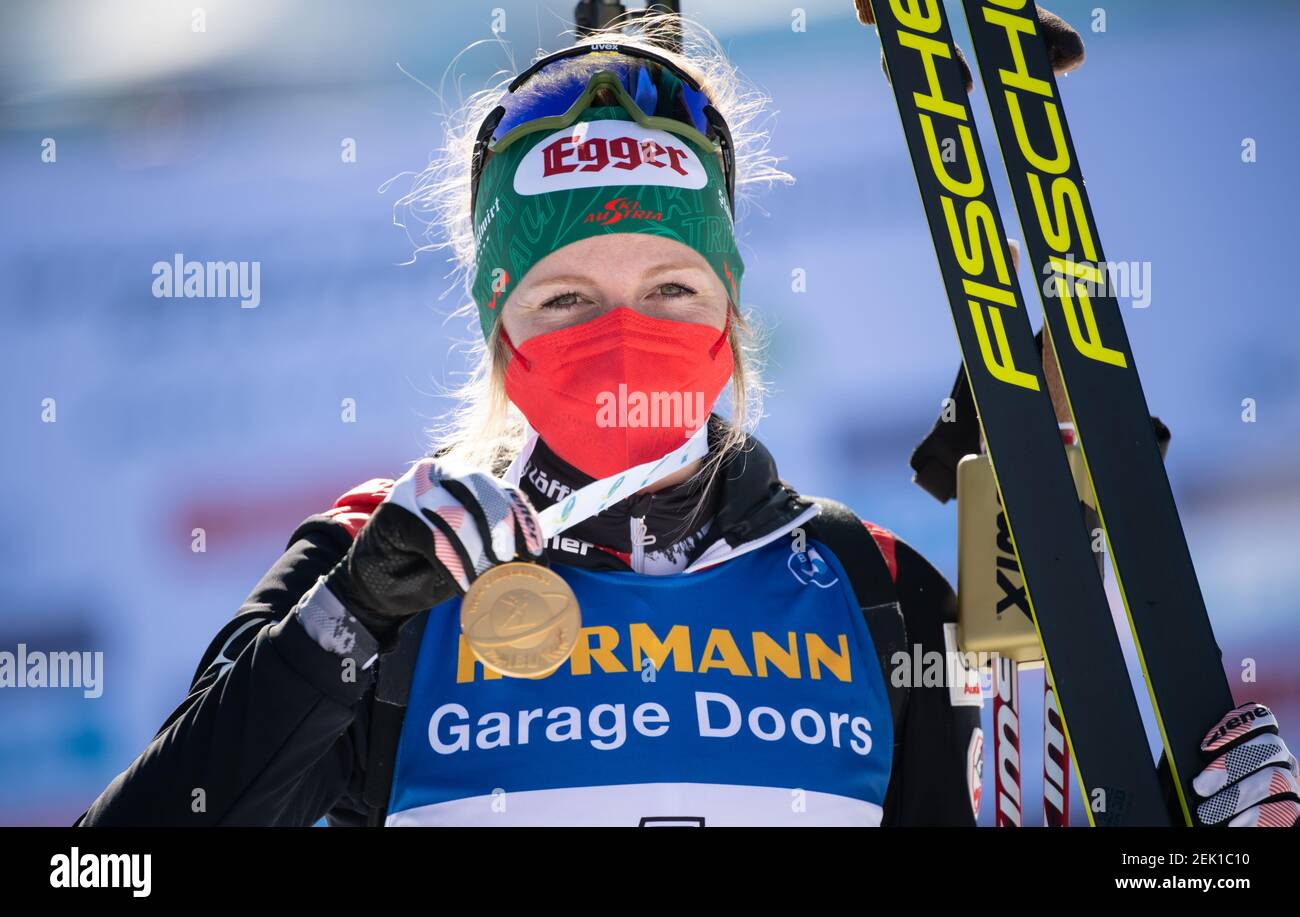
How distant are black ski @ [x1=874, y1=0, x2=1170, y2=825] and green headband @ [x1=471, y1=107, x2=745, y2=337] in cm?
40

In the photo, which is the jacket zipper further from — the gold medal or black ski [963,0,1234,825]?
black ski [963,0,1234,825]

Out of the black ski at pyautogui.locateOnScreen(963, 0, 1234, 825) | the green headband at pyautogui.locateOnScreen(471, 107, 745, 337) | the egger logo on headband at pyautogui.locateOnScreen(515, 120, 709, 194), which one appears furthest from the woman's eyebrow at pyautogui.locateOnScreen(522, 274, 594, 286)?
the black ski at pyautogui.locateOnScreen(963, 0, 1234, 825)

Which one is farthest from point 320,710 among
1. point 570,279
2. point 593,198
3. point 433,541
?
point 593,198

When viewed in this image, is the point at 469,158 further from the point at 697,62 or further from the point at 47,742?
the point at 47,742

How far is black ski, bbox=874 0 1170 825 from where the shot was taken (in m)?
2.55

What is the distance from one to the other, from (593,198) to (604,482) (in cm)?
52

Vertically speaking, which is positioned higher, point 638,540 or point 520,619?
point 638,540

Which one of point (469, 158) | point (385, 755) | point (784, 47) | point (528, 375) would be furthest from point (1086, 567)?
point (784, 47)

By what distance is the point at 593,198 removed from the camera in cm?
265

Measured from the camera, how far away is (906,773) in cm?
259

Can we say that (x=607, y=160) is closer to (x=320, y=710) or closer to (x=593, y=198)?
(x=593, y=198)

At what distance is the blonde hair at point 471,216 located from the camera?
2.78m

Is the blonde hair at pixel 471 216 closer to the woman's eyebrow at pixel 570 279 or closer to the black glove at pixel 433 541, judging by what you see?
the woman's eyebrow at pixel 570 279
